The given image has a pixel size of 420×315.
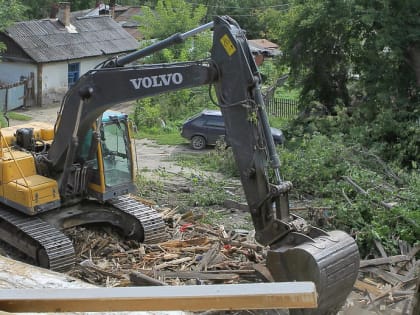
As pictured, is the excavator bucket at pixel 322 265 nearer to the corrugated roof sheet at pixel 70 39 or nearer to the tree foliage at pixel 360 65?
the tree foliage at pixel 360 65

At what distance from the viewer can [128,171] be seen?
37.9 ft

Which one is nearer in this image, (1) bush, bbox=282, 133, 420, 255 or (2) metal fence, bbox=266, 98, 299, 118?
(1) bush, bbox=282, 133, 420, 255

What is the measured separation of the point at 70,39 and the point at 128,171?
26.8 meters

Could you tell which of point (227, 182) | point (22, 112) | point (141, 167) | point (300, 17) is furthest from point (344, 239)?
point (22, 112)

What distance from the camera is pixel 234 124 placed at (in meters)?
8.80

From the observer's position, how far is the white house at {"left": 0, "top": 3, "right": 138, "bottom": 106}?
3441cm

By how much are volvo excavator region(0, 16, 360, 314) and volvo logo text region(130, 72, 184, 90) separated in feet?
0.05

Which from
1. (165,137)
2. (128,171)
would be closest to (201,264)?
(128,171)

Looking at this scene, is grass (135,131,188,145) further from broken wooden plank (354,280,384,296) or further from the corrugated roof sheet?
broken wooden plank (354,280,384,296)

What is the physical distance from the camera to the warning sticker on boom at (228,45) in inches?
342

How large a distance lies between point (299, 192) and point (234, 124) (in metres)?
7.81

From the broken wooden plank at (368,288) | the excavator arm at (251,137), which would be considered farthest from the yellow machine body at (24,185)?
the broken wooden plank at (368,288)

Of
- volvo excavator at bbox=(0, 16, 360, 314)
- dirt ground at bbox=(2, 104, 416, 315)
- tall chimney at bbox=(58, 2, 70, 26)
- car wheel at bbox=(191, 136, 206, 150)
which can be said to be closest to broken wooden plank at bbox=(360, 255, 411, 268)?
volvo excavator at bbox=(0, 16, 360, 314)

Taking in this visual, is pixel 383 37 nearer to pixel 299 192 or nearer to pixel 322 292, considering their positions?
pixel 299 192
